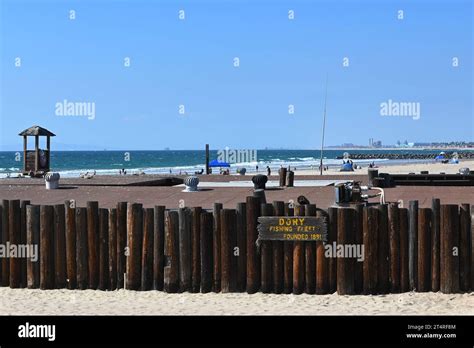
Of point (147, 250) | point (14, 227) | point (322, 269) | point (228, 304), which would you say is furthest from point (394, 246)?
point (14, 227)

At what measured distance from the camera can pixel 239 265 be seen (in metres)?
12.4

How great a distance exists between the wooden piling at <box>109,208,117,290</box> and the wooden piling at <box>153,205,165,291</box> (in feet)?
2.52

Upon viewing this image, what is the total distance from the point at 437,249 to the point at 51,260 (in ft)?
22.9

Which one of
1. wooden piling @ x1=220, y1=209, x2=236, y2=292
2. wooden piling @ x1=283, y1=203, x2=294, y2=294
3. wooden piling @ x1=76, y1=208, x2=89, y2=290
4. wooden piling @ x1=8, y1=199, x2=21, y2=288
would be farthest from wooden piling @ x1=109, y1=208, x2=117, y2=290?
wooden piling @ x1=283, y1=203, x2=294, y2=294

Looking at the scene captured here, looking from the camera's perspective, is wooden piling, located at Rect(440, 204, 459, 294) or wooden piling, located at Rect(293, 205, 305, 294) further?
wooden piling, located at Rect(293, 205, 305, 294)

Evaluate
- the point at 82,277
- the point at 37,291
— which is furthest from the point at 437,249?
the point at 37,291

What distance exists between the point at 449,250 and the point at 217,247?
13.1 ft

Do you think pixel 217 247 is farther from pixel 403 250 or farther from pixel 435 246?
pixel 435 246

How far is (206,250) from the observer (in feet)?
41.0

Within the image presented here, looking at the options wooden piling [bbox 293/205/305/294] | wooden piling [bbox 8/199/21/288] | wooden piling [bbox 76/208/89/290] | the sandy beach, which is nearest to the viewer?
the sandy beach

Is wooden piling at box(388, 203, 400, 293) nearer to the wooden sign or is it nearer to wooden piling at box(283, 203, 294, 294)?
the wooden sign

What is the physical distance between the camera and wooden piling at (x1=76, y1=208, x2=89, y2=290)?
508 inches

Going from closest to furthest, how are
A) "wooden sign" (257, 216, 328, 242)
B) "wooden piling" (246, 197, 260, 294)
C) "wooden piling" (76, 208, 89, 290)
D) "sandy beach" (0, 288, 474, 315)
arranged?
"sandy beach" (0, 288, 474, 315), "wooden sign" (257, 216, 328, 242), "wooden piling" (246, 197, 260, 294), "wooden piling" (76, 208, 89, 290)

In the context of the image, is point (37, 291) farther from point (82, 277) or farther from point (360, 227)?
point (360, 227)
